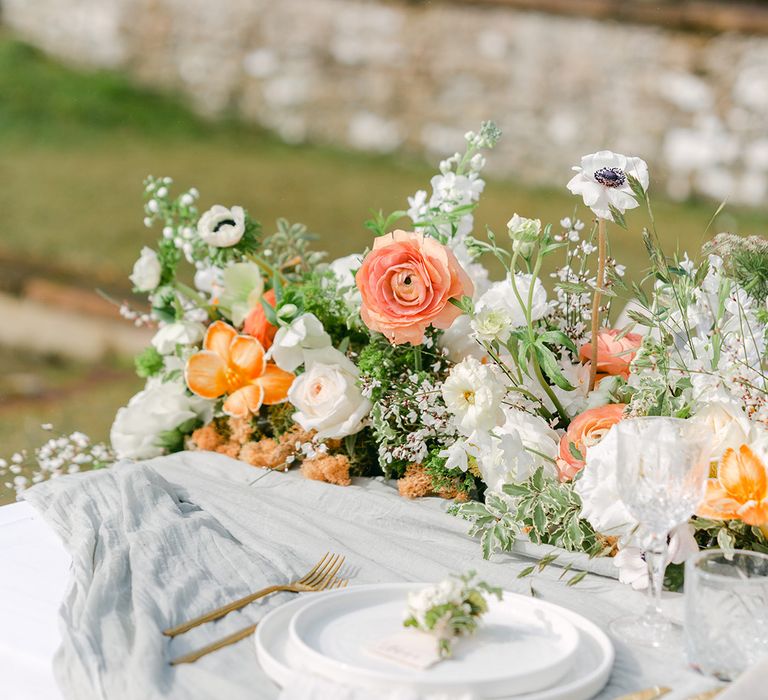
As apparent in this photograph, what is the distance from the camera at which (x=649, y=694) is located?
1.00m

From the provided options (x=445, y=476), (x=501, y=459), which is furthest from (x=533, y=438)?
(x=445, y=476)

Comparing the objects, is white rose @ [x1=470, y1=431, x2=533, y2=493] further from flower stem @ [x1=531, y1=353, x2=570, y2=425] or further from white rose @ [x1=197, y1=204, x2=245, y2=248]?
white rose @ [x1=197, y1=204, x2=245, y2=248]

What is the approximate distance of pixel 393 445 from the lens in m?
1.65

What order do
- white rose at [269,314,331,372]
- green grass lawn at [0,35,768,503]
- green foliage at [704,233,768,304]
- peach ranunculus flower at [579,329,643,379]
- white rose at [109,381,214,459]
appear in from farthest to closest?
green grass lawn at [0,35,768,503] < white rose at [109,381,214,459] < white rose at [269,314,331,372] < peach ranunculus flower at [579,329,643,379] < green foliage at [704,233,768,304]

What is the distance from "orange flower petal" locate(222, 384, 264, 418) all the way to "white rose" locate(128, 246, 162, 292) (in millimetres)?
315

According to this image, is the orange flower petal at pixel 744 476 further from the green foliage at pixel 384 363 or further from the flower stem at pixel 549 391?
the green foliage at pixel 384 363

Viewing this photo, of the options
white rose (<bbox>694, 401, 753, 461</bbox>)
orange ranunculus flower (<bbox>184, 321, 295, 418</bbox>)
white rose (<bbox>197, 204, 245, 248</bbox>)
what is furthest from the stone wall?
white rose (<bbox>694, 401, 753, 461</bbox>)

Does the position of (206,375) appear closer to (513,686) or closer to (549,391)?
(549,391)

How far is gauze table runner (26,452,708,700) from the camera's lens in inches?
41.9

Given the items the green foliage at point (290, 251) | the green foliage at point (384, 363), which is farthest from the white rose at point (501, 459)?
the green foliage at point (290, 251)

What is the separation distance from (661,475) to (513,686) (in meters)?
0.28

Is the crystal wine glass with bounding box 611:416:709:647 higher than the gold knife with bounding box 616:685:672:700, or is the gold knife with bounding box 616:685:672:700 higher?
the crystal wine glass with bounding box 611:416:709:647

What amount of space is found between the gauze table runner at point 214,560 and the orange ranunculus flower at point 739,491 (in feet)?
0.54

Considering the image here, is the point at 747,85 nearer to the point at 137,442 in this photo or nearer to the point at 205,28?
the point at 205,28
